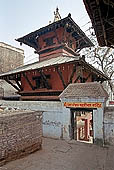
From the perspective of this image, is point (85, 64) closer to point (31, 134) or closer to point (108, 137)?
point (108, 137)

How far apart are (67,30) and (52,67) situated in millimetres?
5584

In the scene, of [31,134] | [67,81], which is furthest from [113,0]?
[67,81]

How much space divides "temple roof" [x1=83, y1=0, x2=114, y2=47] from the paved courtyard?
4.98 meters

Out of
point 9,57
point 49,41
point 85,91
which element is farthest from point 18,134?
point 9,57

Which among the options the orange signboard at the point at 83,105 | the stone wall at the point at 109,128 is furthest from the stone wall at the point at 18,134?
the stone wall at the point at 109,128

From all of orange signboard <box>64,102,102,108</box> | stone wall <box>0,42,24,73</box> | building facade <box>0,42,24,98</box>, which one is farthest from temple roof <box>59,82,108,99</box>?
stone wall <box>0,42,24,73</box>

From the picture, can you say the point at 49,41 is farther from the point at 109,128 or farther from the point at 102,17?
the point at 109,128

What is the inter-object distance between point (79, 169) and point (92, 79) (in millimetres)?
10670

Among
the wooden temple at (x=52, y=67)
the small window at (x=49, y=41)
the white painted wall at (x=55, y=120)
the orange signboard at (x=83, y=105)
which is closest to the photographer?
the orange signboard at (x=83, y=105)

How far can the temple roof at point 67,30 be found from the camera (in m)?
12.3

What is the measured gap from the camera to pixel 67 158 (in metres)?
5.92

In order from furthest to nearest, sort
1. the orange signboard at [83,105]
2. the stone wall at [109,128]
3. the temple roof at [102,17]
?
1. the orange signboard at [83,105]
2. the stone wall at [109,128]
3. the temple roof at [102,17]

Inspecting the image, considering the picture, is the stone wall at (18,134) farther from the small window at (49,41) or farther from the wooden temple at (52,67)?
the small window at (49,41)

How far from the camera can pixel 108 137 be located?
7012 mm
